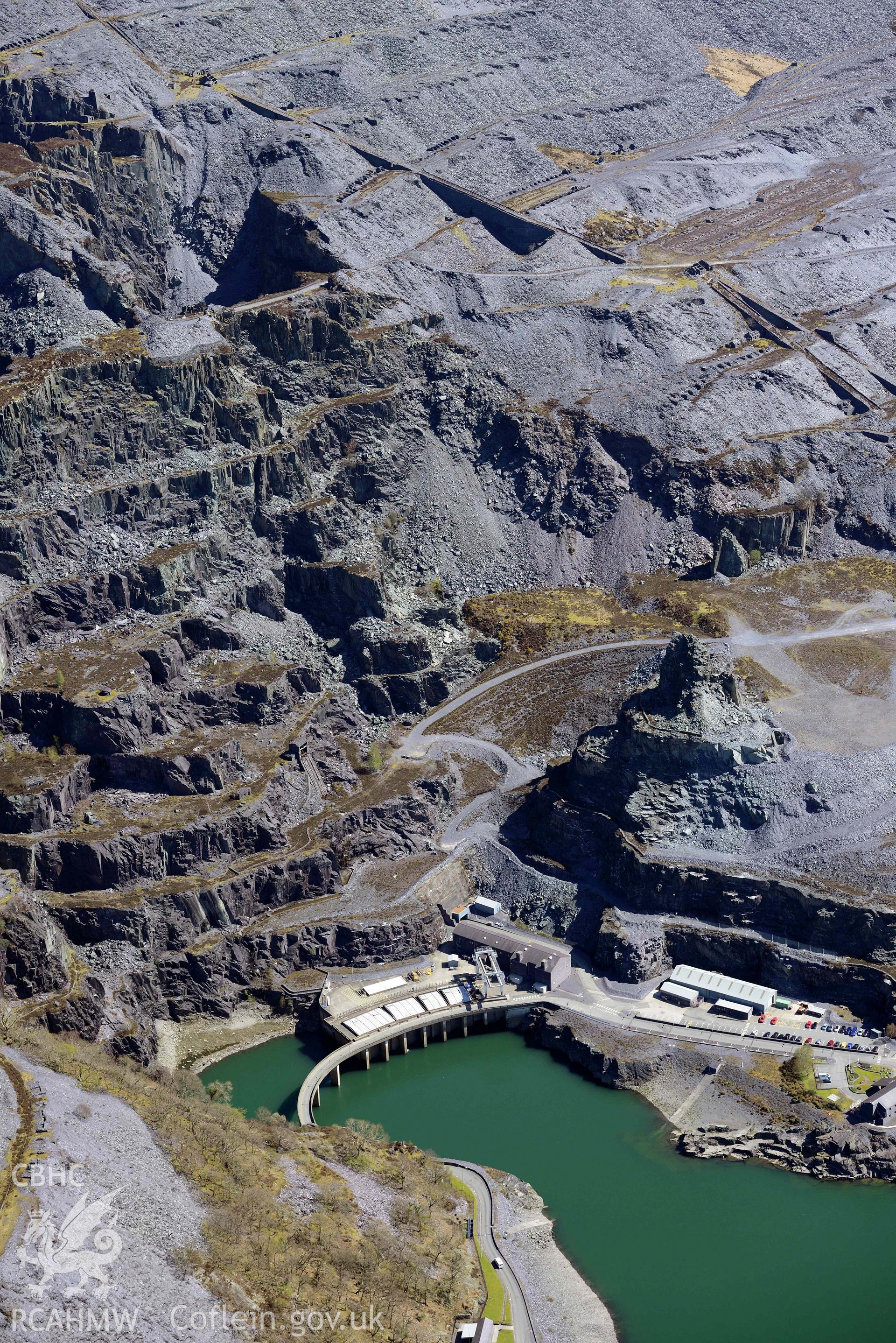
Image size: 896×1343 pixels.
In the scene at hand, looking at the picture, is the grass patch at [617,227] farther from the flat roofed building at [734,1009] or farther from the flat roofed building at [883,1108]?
the flat roofed building at [883,1108]

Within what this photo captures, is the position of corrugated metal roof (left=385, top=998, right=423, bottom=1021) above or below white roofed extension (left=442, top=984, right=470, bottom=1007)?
below

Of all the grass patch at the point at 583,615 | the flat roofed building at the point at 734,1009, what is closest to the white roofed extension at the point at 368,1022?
the flat roofed building at the point at 734,1009

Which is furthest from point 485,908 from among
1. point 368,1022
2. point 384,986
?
point 368,1022

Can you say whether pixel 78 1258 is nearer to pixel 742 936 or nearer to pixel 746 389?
pixel 742 936

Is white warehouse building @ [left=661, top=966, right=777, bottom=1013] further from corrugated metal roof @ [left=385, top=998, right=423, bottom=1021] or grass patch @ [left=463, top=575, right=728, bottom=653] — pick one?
grass patch @ [left=463, top=575, right=728, bottom=653]

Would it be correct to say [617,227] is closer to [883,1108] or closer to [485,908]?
[485,908]

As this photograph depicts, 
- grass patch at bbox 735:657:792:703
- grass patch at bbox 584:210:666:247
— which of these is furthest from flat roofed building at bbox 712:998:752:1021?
grass patch at bbox 584:210:666:247

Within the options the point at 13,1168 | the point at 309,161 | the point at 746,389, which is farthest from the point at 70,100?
the point at 13,1168
